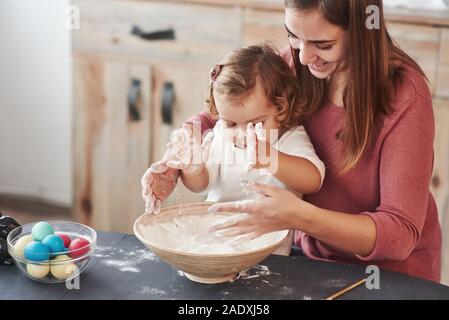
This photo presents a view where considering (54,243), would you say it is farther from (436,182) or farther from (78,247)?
(436,182)

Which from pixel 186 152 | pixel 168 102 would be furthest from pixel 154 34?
pixel 186 152

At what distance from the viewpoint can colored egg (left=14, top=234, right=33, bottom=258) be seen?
1.39m

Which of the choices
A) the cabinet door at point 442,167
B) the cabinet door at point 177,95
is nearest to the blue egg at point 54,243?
the cabinet door at point 177,95

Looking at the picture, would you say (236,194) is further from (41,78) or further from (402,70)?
(41,78)

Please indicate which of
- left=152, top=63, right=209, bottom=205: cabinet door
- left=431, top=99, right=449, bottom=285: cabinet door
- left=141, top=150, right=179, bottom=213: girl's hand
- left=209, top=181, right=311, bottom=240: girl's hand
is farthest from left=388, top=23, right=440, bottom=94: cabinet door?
left=209, top=181, right=311, bottom=240: girl's hand

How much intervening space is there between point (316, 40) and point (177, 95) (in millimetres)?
1294

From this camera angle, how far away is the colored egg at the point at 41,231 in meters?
1.45

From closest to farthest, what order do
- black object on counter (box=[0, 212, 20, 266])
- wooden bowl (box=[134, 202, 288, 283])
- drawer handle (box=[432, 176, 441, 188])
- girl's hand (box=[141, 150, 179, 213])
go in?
wooden bowl (box=[134, 202, 288, 283]) → black object on counter (box=[0, 212, 20, 266]) → girl's hand (box=[141, 150, 179, 213]) → drawer handle (box=[432, 176, 441, 188])

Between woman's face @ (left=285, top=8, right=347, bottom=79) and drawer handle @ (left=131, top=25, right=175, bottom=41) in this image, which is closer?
woman's face @ (left=285, top=8, right=347, bottom=79)

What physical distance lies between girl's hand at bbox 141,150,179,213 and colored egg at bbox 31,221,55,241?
0.69ft

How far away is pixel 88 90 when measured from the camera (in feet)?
9.45

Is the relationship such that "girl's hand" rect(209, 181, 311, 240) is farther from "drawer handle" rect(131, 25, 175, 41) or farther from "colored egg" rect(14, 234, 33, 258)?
"drawer handle" rect(131, 25, 175, 41)

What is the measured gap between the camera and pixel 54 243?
55.6 inches
